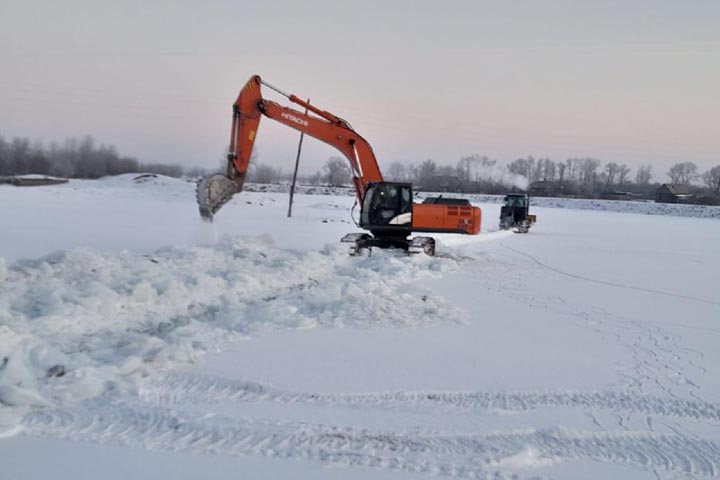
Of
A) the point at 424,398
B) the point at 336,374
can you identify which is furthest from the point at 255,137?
the point at 424,398

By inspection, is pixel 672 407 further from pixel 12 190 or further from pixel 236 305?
pixel 12 190

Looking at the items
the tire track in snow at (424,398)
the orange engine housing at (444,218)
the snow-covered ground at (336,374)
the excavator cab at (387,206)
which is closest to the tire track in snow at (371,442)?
the snow-covered ground at (336,374)

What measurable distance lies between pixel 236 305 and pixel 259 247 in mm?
5014

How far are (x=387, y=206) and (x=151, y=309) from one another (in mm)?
7983

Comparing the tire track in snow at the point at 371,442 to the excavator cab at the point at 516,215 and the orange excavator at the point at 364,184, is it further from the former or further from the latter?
the excavator cab at the point at 516,215

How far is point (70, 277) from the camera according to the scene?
320 inches

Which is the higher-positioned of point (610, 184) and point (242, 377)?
point (610, 184)

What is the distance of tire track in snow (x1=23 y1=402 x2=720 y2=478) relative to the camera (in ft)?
12.3

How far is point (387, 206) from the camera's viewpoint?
1420cm

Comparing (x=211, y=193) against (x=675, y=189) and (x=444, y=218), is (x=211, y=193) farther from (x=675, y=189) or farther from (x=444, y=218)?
(x=675, y=189)

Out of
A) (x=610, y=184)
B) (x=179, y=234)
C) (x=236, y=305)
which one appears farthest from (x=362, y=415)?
(x=610, y=184)

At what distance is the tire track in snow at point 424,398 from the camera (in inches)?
184

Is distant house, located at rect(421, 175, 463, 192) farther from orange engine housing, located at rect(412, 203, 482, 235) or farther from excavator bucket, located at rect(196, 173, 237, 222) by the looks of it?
excavator bucket, located at rect(196, 173, 237, 222)

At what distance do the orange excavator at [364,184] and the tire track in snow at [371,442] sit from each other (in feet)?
28.1
